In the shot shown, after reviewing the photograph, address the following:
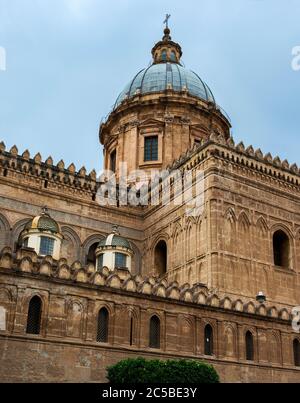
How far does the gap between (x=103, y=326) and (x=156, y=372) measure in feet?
11.5

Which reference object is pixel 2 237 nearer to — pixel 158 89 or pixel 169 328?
pixel 169 328

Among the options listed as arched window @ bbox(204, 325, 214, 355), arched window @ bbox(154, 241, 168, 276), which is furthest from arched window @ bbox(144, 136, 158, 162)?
arched window @ bbox(204, 325, 214, 355)

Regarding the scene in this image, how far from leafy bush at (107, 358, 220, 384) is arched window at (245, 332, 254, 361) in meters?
4.78

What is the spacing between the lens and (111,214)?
28.7 meters

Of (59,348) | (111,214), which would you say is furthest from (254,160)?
(59,348)

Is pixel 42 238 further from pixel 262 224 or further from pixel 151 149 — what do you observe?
pixel 151 149

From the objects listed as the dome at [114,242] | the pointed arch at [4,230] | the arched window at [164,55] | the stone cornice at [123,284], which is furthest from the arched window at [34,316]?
the arched window at [164,55]

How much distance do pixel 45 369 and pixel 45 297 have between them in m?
2.21

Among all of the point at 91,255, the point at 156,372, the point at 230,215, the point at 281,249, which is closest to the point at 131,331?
the point at 156,372

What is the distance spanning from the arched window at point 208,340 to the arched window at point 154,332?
1939mm

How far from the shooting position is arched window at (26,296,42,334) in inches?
677

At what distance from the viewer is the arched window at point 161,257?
28087 millimetres

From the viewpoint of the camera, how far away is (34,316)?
17.4 metres

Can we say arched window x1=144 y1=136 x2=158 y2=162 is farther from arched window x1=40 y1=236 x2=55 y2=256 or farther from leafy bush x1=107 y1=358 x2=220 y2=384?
leafy bush x1=107 y1=358 x2=220 y2=384
